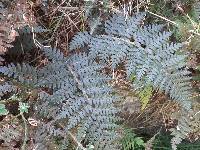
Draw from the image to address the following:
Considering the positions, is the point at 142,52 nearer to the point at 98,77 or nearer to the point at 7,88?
the point at 98,77

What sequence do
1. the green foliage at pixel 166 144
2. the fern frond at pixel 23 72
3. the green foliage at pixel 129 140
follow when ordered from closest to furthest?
the fern frond at pixel 23 72, the green foliage at pixel 129 140, the green foliage at pixel 166 144

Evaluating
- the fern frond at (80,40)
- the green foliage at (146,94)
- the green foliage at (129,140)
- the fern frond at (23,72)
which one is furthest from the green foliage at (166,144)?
the fern frond at (23,72)

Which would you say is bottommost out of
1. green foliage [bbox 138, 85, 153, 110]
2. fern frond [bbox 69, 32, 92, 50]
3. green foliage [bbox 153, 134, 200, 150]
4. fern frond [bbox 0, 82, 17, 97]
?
green foliage [bbox 153, 134, 200, 150]

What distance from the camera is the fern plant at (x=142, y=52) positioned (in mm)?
2854

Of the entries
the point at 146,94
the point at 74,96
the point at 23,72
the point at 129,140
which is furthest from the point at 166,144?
the point at 23,72

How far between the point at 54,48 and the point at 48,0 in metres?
0.43

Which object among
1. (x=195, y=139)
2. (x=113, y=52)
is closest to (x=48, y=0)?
(x=113, y=52)

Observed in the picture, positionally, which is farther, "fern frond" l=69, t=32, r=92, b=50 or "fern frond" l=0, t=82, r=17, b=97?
"fern frond" l=69, t=32, r=92, b=50

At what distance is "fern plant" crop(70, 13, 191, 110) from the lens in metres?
2.85

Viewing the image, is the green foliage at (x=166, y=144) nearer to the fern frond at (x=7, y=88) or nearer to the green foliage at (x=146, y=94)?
the green foliage at (x=146, y=94)

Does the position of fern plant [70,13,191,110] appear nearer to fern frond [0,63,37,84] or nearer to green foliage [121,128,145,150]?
fern frond [0,63,37,84]

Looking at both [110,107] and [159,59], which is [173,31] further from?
[110,107]

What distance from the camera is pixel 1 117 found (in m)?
3.08

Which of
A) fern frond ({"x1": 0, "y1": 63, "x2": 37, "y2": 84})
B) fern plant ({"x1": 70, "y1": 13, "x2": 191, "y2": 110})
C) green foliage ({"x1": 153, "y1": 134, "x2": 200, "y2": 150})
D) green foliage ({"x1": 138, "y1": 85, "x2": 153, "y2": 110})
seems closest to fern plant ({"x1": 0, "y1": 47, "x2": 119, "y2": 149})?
fern frond ({"x1": 0, "y1": 63, "x2": 37, "y2": 84})
